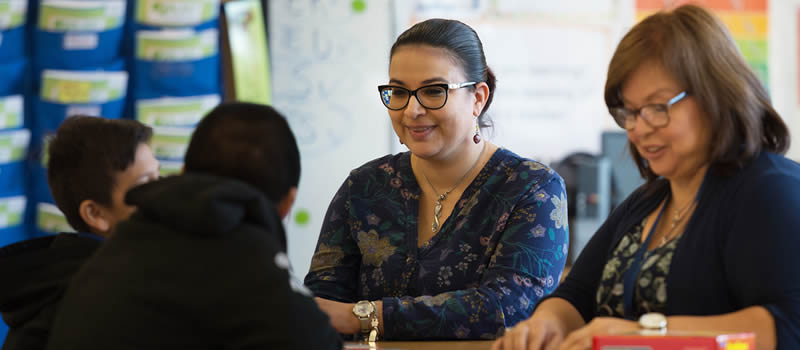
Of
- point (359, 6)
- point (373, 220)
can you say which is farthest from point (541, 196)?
point (359, 6)

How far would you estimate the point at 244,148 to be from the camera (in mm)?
1232

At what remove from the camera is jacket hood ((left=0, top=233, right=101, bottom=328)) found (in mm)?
1525

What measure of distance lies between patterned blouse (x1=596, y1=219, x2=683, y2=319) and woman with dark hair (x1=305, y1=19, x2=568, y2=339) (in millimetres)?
306

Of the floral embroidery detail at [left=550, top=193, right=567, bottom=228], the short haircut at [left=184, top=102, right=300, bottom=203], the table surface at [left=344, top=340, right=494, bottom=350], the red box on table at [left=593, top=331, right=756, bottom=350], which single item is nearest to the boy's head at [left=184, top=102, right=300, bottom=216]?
the short haircut at [left=184, top=102, right=300, bottom=203]

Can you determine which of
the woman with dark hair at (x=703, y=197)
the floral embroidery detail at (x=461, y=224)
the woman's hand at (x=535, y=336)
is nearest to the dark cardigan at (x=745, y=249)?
the woman with dark hair at (x=703, y=197)

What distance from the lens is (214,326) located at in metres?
1.09

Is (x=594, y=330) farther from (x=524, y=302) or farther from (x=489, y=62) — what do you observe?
(x=489, y=62)

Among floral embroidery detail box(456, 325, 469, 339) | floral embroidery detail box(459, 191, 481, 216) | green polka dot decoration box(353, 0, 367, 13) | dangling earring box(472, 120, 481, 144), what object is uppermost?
green polka dot decoration box(353, 0, 367, 13)

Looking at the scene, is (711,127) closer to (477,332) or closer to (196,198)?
(477,332)

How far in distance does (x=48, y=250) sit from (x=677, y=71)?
49.6 inches

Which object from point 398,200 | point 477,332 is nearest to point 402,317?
point 477,332

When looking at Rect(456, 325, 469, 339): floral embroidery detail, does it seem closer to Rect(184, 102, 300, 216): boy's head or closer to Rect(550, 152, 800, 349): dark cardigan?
Rect(550, 152, 800, 349): dark cardigan

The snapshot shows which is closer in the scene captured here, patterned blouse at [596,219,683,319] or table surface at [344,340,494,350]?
patterned blouse at [596,219,683,319]

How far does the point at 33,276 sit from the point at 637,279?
1.16 metres
